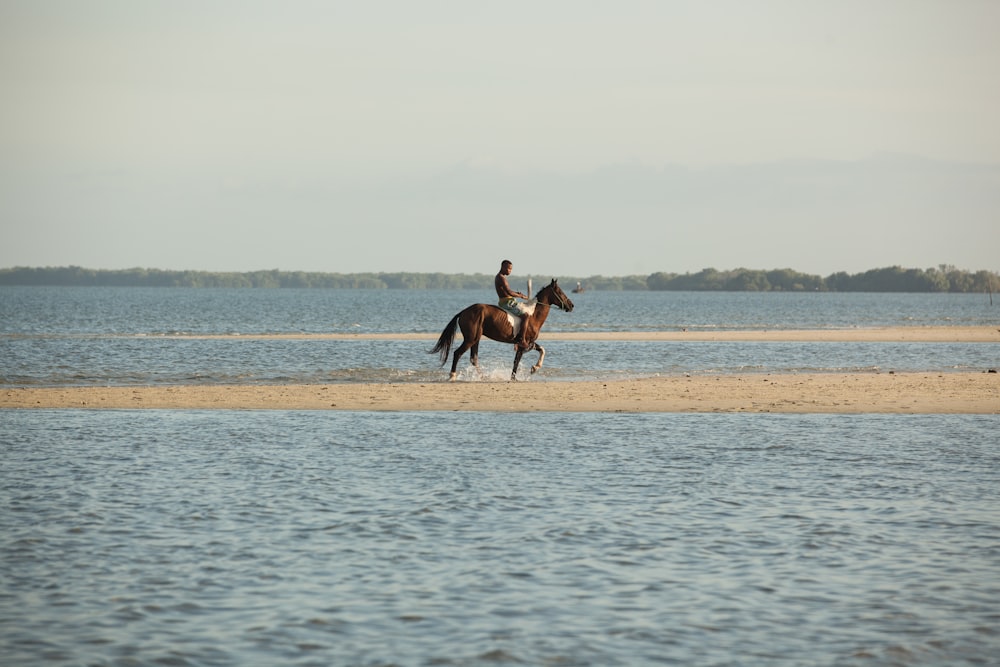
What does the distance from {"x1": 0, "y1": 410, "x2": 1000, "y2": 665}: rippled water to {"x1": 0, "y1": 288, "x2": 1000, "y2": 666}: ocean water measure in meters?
0.04

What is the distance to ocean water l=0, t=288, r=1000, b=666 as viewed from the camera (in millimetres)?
8500

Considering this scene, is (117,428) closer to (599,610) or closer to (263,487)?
(263,487)

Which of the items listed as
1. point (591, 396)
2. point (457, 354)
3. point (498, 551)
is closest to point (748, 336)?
point (457, 354)

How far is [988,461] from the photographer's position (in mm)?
17016

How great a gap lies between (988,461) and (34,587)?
1338 cm

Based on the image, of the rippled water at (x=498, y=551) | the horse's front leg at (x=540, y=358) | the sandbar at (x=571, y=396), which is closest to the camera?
the rippled water at (x=498, y=551)

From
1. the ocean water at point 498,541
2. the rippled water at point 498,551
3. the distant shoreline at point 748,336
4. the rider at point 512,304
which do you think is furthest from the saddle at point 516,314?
the distant shoreline at point 748,336

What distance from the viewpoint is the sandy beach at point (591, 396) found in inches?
961

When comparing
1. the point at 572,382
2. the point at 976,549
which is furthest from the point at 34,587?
the point at 572,382

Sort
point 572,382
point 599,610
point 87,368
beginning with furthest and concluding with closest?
point 87,368 → point 572,382 → point 599,610

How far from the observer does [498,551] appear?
11.1 metres

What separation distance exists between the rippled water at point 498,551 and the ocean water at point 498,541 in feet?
0.13

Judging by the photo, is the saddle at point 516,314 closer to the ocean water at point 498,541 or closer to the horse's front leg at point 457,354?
the horse's front leg at point 457,354

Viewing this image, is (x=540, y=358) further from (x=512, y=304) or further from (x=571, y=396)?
(x=571, y=396)
